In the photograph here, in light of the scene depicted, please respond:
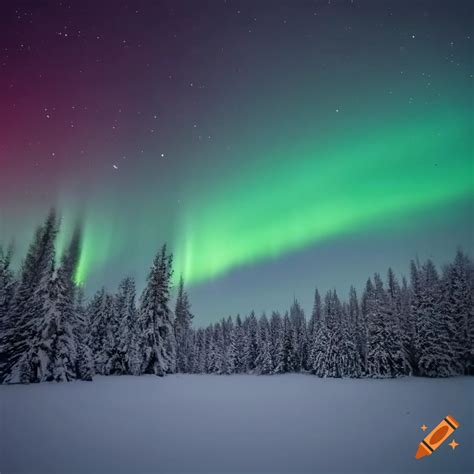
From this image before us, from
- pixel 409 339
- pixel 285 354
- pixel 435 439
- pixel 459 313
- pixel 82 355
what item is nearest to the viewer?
pixel 435 439

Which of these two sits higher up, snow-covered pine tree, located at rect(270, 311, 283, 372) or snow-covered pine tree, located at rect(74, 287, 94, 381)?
snow-covered pine tree, located at rect(270, 311, 283, 372)

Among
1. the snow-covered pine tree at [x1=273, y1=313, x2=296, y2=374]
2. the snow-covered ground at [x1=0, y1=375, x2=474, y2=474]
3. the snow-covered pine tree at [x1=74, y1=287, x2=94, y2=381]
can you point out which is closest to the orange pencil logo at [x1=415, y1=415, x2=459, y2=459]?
the snow-covered ground at [x1=0, y1=375, x2=474, y2=474]

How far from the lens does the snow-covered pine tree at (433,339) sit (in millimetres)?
37094

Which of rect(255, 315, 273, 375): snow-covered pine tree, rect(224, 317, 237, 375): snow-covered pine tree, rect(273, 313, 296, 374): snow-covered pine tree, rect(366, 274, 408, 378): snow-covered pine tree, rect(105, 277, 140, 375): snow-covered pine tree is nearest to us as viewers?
rect(105, 277, 140, 375): snow-covered pine tree

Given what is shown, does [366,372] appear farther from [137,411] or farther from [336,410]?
[137,411]

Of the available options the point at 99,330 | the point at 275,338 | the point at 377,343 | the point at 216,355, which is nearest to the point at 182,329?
the point at 216,355

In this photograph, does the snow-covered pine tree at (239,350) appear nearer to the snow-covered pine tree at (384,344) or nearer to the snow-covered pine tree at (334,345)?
the snow-covered pine tree at (334,345)

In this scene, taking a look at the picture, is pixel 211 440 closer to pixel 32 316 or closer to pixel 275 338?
pixel 32 316

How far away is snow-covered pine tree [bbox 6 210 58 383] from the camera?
18594mm

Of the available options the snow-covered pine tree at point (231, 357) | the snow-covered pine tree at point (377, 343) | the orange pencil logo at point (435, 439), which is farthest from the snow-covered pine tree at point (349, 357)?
the orange pencil logo at point (435, 439)

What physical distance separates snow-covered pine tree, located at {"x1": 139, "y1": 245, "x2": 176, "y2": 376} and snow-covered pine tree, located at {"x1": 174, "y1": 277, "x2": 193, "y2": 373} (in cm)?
2470

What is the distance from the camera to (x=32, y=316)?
67.6ft

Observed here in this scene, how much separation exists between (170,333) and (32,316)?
470 inches

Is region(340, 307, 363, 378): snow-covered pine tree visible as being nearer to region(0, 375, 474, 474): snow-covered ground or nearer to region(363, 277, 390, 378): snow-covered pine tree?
region(363, 277, 390, 378): snow-covered pine tree
